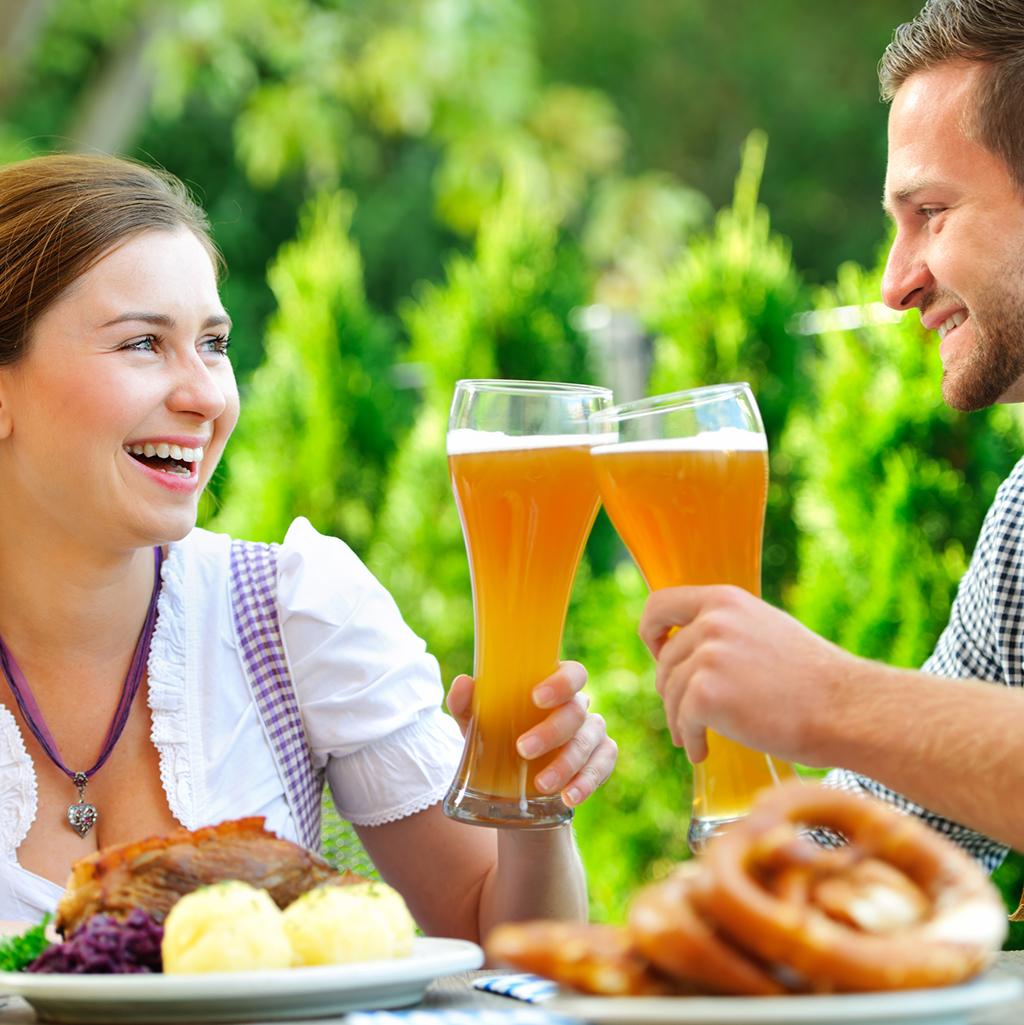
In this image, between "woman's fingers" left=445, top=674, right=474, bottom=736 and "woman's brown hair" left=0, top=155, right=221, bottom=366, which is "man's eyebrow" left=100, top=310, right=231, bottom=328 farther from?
"woman's fingers" left=445, top=674, right=474, bottom=736

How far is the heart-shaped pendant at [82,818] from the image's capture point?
6.93 feet

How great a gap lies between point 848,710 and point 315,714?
108 cm

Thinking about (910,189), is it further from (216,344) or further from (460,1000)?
(460,1000)

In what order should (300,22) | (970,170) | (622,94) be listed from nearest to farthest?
(970,170), (300,22), (622,94)

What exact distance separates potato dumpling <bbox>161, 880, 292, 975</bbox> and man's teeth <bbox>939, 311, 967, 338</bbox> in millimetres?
1561

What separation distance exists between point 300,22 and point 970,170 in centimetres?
836

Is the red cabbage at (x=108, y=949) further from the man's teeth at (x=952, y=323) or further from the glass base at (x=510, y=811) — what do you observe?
the man's teeth at (x=952, y=323)

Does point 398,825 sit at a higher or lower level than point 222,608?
lower

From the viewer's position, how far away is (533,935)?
1.01 metres

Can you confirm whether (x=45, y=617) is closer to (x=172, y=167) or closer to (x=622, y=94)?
(x=172, y=167)

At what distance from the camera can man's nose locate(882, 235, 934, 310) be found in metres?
2.33

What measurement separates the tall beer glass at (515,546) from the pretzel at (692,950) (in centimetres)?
71

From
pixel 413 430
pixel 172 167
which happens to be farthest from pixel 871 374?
pixel 172 167

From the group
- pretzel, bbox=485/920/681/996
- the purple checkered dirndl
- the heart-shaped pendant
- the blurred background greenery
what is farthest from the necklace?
pretzel, bbox=485/920/681/996
